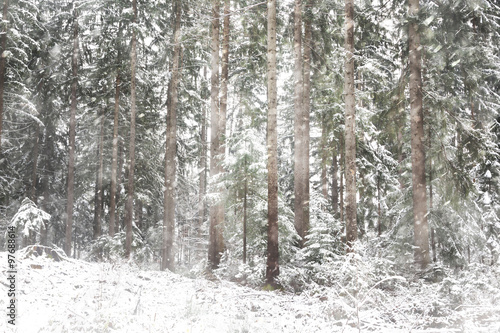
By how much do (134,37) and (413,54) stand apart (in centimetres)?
1407

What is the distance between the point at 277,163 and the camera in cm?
1505

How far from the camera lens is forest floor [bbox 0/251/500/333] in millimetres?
4688

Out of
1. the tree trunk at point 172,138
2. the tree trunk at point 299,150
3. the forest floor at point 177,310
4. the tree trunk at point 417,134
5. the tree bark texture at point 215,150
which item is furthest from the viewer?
the tree trunk at point 172,138

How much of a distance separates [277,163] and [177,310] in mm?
9743

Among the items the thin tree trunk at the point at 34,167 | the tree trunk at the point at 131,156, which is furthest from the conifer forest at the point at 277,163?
the thin tree trunk at the point at 34,167

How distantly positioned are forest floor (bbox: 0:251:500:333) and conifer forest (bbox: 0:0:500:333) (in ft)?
0.15

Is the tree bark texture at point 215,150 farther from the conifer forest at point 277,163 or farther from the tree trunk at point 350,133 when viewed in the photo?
the tree trunk at point 350,133

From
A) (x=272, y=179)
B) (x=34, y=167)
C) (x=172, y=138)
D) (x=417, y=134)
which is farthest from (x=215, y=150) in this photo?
(x=34, y=167)

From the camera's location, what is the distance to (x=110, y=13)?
1902cm

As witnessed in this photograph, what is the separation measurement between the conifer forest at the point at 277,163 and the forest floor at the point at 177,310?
0.15 ft

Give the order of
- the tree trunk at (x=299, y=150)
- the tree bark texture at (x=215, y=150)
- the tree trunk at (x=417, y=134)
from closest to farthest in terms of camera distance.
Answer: the tree trunk at (x=417, y=134), the tree trunk at (x=299, y=150), the tree bark texture at (x=215, y=150)

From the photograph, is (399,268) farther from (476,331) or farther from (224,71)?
(224,71)

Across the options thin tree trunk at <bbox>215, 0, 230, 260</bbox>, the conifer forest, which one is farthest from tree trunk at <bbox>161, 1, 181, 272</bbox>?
thin tree trunk at <bbox>215, 0, 230, 260</bbox>

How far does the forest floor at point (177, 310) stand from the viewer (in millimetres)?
4688
